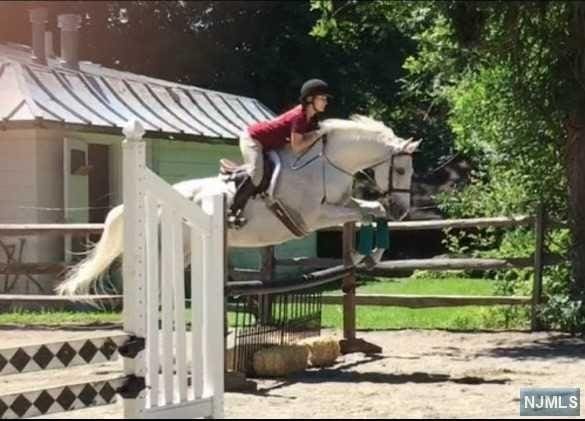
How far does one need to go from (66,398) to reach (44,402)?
0.14m

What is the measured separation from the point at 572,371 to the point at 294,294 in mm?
2567

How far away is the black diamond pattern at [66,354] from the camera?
597cm

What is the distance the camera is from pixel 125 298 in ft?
20.5

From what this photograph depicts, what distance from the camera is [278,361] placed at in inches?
359

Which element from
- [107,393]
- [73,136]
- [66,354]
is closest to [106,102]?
[73,136]

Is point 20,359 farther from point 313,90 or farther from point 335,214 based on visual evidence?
point 335,214

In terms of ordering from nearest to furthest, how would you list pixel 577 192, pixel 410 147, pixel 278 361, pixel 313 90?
pixel 278 361 < pixel 313 90 < pixel 410 147 < pixel 577 192

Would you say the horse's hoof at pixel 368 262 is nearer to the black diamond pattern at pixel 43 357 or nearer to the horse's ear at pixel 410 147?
the horse's ear at pixel 410 147

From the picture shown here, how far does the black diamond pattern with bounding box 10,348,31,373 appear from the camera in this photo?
5.82m

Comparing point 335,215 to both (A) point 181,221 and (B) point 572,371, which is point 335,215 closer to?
(B) point 572,371

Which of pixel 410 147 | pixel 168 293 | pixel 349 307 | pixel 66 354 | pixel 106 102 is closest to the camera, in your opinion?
pixel 66 354

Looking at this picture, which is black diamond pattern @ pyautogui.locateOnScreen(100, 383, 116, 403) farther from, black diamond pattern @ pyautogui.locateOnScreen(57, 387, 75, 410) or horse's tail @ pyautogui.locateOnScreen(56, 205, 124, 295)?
horse's tail @ pyautogui.locateOnScreen(56, 205, 124, 295)

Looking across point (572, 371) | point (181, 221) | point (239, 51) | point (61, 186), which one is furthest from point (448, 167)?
point (181, 221)

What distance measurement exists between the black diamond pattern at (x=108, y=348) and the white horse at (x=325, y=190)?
3495 millimetres
